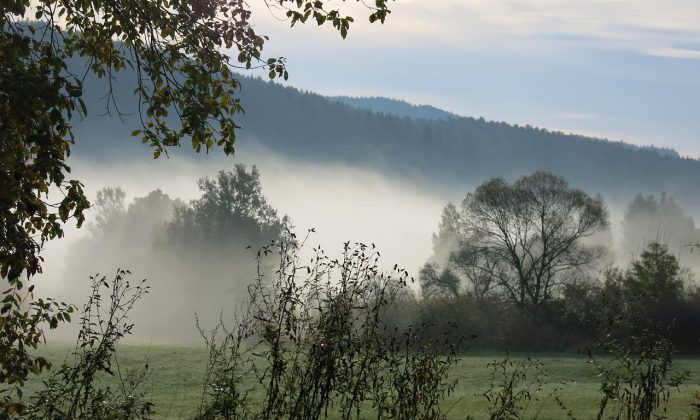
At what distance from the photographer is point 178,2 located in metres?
9.09

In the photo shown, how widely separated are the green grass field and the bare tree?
1015 cm

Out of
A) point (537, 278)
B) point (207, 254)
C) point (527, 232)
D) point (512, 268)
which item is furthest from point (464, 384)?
point (207, 254)

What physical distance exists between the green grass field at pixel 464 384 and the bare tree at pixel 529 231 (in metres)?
10.1

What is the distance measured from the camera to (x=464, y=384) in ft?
89.8

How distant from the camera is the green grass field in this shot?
18.3m

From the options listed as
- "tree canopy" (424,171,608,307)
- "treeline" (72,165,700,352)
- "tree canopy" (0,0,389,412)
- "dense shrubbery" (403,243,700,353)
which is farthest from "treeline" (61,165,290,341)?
"tree canopy" (0,0,389,412)

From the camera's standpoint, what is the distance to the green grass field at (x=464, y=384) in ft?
60.1

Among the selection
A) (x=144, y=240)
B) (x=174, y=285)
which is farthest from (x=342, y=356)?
(x=144, y=240)

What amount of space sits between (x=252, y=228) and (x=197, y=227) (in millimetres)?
6517

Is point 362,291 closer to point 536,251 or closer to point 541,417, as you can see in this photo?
point 541,417

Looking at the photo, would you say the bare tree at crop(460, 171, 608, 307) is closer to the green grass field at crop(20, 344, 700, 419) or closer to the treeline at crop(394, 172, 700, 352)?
the treeline at crop(394, 172, 700, 352)

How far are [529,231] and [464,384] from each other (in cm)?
2983

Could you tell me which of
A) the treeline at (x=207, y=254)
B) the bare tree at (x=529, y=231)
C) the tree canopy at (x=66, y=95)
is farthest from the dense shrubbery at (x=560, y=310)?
the tree canopy at (x=66, y=95)

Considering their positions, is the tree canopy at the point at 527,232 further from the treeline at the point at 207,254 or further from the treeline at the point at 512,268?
the treeline at the point at 207,254
